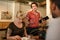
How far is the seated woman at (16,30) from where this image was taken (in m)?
2.14

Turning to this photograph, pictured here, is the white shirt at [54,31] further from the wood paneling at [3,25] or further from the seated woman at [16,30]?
the wood paneling at [3,25]

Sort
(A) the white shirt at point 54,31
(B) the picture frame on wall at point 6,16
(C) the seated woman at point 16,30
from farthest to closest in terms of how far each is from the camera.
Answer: (B) the picture frame on wall at point 6,16 → (C) the seated woman at point 16,30 → (A) the white shirt at point 54,31

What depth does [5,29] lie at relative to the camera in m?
2.32

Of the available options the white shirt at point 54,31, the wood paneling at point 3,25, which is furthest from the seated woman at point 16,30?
the white shirt at point 54,31

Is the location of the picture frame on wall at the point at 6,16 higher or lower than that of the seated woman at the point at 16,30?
higher

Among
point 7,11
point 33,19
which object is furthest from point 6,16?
point 33,19

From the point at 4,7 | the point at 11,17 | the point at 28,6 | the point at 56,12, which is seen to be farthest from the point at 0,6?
the point at 56,12

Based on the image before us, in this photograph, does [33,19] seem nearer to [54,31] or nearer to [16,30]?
[16,30]

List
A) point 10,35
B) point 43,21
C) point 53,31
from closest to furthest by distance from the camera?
1. point 53,31
2. point 10,35
3. point 43,21

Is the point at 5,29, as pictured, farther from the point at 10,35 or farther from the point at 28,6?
the point at 28,6

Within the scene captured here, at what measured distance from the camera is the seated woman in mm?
2143

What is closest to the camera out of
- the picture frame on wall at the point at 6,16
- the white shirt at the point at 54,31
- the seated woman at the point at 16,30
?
the white shirt at the point at 54,31

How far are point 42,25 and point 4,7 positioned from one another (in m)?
0.72

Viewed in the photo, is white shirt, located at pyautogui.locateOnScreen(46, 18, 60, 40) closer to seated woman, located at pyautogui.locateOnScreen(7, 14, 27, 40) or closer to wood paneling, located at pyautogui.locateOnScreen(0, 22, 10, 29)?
seated woman, located at pyautogui.locateOnScreen(7, 14, 27, 40)
